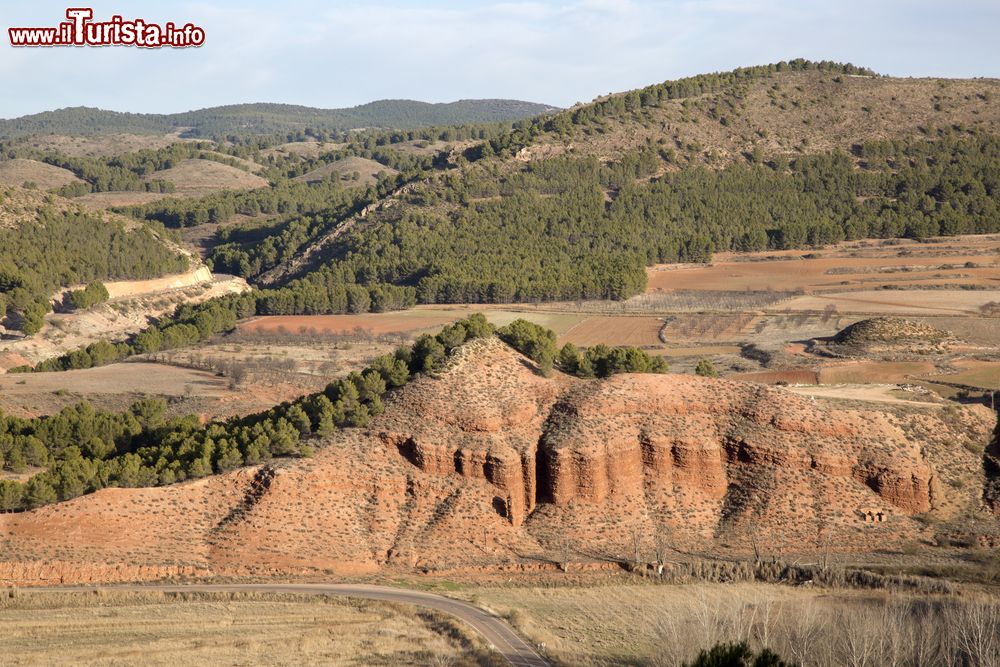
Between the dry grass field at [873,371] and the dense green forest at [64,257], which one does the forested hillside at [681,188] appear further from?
the dry grass field at [873,371]

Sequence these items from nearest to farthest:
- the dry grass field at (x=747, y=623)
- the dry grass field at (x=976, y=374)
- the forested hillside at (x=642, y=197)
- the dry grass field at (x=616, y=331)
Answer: the dry grass field at (x=747, y=623)
the dry grass field at (x=976, y=374)
the dry grass field at (x=616, y=331)
the forested hillside at (x=642, y=197)

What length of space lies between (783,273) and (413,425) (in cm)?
8441

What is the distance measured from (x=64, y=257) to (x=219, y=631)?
9163cm

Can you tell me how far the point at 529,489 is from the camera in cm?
5572

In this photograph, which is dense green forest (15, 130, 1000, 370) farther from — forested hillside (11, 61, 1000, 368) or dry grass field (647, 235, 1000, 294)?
dry grass field (647, 235, 1000, 294)

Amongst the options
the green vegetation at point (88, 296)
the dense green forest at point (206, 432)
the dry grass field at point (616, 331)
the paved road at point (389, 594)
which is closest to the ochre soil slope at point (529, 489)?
the dense green forest at point (206, 432)

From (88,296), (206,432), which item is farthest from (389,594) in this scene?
(88,296)

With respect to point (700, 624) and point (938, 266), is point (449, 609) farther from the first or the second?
point (938, 266)

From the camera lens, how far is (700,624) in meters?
42.5

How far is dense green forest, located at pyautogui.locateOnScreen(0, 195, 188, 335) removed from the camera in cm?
11169

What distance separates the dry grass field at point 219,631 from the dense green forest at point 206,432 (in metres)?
8.50

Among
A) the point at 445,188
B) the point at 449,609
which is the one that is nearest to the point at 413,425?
the point at 449,609

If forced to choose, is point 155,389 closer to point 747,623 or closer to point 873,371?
point 873,371

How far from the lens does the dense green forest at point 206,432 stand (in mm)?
53750
